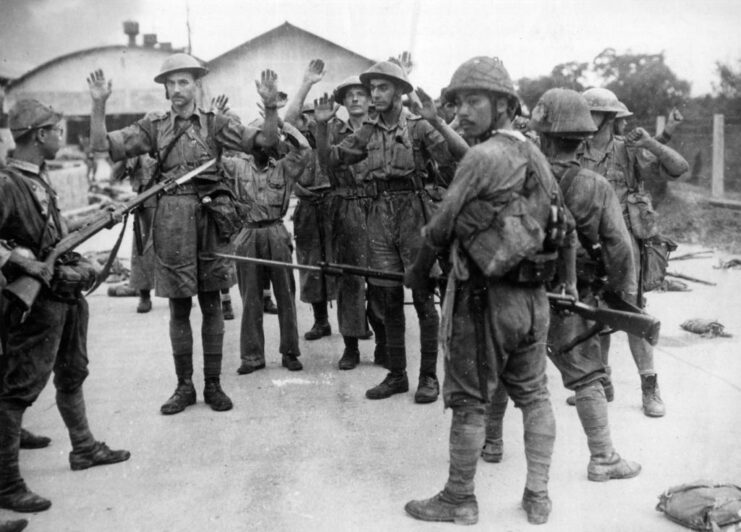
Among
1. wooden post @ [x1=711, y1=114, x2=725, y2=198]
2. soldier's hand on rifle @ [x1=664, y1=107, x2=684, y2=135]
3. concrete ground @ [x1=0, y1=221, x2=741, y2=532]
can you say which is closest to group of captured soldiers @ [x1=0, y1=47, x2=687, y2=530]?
concrete ground @ [x1=0, y1=221, x2=741, y2=532]

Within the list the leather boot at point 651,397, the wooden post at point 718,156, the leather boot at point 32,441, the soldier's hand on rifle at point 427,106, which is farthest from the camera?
the wooden post at point 718,156

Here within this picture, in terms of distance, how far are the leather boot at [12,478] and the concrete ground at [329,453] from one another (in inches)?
2.7

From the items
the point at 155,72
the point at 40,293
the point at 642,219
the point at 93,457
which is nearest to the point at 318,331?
the point at 93,457

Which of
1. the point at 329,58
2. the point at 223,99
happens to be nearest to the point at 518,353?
the point at 223,99

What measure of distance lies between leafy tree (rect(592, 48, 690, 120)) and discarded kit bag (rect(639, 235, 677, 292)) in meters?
13.5

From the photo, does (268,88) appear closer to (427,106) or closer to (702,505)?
(427,106)

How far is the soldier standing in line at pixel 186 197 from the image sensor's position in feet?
18.0

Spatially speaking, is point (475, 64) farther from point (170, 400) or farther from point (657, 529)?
point (170, 400)

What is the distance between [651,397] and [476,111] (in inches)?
109

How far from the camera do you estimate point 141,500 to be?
4199mm

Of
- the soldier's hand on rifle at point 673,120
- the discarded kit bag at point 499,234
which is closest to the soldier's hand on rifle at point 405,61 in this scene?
the soldier's hand on rifle at point 673,120

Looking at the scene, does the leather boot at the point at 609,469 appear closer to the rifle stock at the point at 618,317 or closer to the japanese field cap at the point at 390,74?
the rifle stock at the point at 618,317

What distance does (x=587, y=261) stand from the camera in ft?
15.0

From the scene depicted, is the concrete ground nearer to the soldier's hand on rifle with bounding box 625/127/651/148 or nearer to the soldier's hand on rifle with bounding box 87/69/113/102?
the soldier's hand on rifle with bounding box 625/127/651/148
